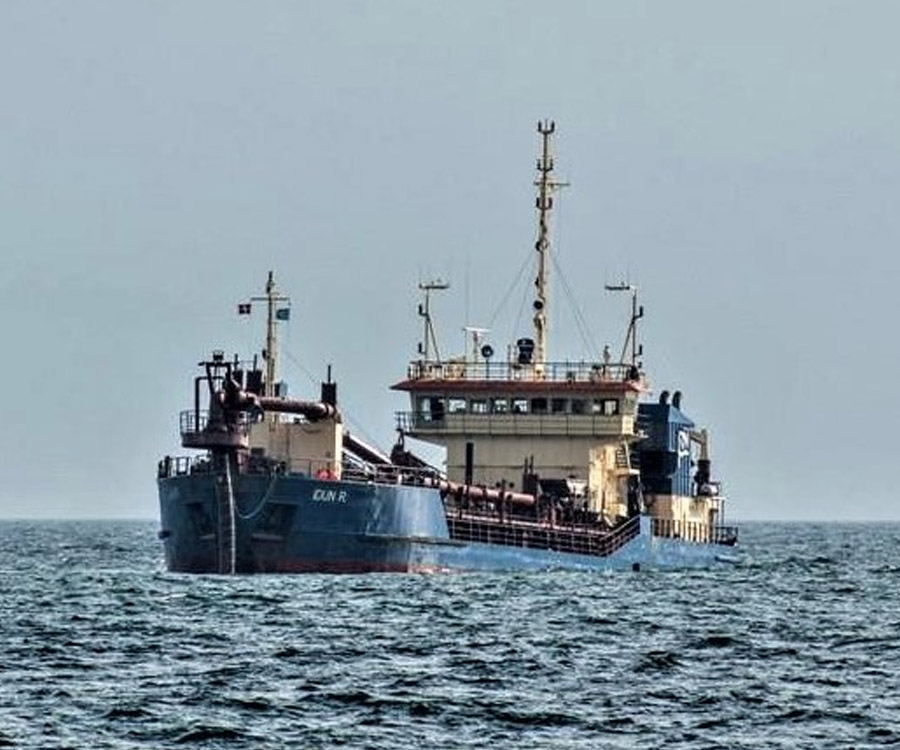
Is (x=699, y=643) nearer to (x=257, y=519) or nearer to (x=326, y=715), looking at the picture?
(x=326, y=715)

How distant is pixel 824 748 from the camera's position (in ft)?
144

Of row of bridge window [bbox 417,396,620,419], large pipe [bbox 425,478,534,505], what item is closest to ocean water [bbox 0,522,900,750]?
large pipe [bbox 425,478,534,505]

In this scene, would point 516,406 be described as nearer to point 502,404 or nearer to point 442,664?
point 502,404

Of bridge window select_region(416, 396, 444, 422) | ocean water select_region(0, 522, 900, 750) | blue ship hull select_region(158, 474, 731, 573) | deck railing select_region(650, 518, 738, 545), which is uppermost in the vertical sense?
bridge window select_region(416, 396, 444, 422)

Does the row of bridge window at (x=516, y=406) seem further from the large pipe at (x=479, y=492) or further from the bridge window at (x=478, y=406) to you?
the large pipe at (x=479, y=492)

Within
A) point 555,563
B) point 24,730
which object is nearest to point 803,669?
point 24,730

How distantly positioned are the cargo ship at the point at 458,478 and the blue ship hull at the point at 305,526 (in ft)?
0.18

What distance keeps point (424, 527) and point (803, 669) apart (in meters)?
30.2

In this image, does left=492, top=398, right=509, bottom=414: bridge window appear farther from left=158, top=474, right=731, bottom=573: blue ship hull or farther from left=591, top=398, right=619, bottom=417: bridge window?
left=158, top=474, right=731, bottom=573: blue ship hull

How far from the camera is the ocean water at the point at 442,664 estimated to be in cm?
4544

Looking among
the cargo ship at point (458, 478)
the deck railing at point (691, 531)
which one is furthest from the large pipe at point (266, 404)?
the deck railing at point (691, 531)

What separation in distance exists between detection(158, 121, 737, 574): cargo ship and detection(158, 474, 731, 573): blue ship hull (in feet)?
0.18

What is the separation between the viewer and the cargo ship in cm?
8350

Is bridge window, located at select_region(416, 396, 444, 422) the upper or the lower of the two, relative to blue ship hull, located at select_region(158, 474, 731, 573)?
upper
